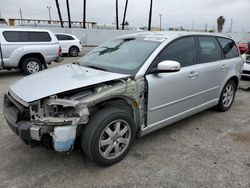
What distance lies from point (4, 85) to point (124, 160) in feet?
19.0

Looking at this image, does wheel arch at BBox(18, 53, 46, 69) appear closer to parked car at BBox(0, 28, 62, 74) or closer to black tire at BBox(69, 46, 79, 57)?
parked car at BBox(0, 28, 62, 74)

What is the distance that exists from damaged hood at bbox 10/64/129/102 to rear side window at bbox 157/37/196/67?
84cm

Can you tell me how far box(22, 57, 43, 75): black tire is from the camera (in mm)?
8664

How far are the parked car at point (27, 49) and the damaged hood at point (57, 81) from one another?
5.84 metres

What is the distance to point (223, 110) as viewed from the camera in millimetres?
4797

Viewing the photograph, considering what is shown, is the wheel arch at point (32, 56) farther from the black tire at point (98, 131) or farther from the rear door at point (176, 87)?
the black tire at point (98, 131)

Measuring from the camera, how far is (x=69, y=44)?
1591 centimetres

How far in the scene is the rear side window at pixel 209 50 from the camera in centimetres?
397

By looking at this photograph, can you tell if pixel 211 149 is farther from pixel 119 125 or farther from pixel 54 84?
pixel 54 84

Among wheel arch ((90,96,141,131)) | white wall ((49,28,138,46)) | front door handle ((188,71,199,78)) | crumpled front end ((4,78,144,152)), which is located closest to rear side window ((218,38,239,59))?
front door handle ((188,71,199,78))

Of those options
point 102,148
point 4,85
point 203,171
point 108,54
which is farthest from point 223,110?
point 4,85

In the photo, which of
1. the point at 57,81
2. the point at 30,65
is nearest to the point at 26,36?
the point at 30,65

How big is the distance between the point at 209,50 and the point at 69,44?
13106 mm

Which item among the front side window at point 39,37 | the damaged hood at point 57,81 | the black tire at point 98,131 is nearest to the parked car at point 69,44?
the front side window at point 39,37
